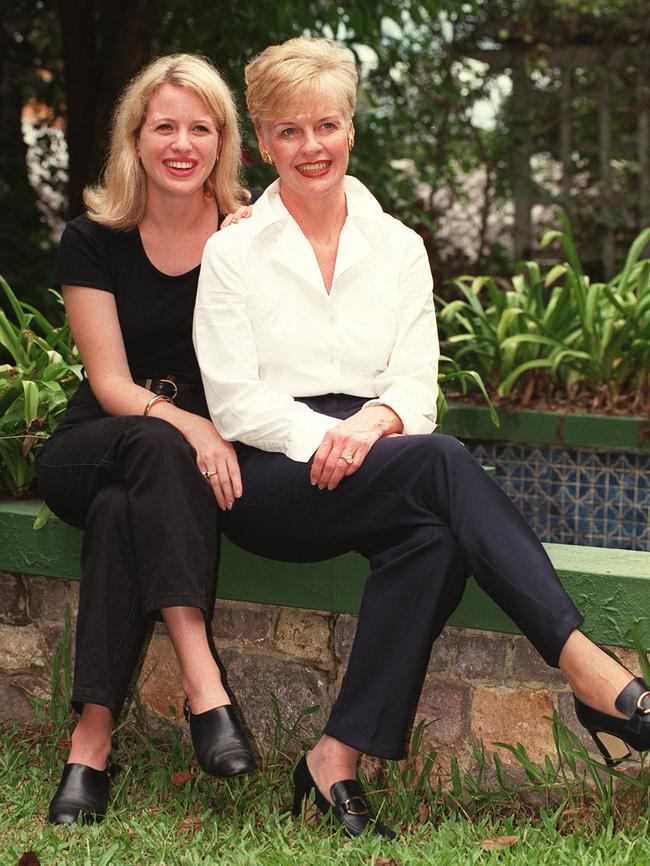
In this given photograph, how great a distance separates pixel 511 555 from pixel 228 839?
804 mm

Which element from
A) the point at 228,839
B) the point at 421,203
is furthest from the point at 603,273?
the point at 228,839

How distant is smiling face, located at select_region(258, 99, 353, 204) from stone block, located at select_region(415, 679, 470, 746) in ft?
3.71

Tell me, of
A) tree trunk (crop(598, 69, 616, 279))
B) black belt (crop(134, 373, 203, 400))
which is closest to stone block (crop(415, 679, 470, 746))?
black belt (crop(134, 373, 203, 400))

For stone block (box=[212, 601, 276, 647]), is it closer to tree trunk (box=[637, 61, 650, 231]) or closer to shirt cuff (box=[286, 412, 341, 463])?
shirt cuff (box=[286, 412, 341, 463])

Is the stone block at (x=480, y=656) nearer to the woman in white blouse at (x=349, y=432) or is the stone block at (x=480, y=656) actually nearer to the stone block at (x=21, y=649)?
the woman in white blouse at (x=349, y=432)

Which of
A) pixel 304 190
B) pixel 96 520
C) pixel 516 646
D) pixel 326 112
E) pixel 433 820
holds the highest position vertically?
pixel 326 112

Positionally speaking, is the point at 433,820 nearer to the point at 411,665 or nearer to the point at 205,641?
the point at 411,665

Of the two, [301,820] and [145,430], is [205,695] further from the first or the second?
[145,430]

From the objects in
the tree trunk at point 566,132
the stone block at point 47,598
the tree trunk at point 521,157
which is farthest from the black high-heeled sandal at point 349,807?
the tree trunk at point 566,132

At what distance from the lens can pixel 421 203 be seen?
7395 mm

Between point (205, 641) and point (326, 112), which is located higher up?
point (326, 112)

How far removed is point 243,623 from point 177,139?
44.6 inches

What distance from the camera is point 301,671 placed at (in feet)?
9.32

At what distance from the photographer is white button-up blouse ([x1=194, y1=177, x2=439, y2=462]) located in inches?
103
